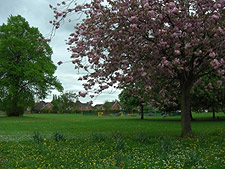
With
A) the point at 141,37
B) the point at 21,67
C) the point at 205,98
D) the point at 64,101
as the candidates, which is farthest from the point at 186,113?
the point at 64,101

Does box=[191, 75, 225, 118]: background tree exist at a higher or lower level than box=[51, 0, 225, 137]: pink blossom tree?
lower

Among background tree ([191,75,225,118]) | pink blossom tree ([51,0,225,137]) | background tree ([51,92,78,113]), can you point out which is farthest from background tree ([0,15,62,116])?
background tree ([51,92,78,113])

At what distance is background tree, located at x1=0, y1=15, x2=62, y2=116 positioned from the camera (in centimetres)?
3960

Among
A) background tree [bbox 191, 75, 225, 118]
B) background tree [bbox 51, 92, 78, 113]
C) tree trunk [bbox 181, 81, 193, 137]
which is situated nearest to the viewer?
tree trunk [bbox 181, 81, 193, 137]

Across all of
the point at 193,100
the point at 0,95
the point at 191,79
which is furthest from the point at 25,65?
the point at 191,79

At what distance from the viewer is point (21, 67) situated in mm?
39969

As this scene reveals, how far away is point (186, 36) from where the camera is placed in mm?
10586

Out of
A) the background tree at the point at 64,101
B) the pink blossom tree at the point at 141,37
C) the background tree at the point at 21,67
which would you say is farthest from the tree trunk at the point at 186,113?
the background tree at the point at 64,101

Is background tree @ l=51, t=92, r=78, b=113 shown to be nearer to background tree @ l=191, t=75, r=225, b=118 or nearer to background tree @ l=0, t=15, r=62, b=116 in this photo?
background tree @ l=0, t=15, r=62, b=116

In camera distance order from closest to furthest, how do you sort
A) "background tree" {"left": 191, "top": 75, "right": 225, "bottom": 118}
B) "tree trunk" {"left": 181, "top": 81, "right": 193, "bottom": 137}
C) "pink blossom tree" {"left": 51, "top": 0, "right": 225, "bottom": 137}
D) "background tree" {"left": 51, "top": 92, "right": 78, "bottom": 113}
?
1. "pink blossom tree" {"left": 51, "top": 0, "right": 225, "bottom": 137}
2. "tree trunk" {"left": 181, "top": 81, "right": 193, "bottom": 137}
3. "background tree" {"left": 191, "top": 75, "right": 225, "bottom": 118}
4. "background tree" {"left": 51, "top": 92, "right": 78, "bottom": 113}

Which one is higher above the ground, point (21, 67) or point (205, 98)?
point (21, 67)

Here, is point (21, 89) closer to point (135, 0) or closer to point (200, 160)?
point (135, 0)

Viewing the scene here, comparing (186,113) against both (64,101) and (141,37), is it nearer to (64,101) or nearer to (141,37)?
(141,37)

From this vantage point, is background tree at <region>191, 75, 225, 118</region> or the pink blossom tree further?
background tree at <region>191, 75, 225, 118</region>
